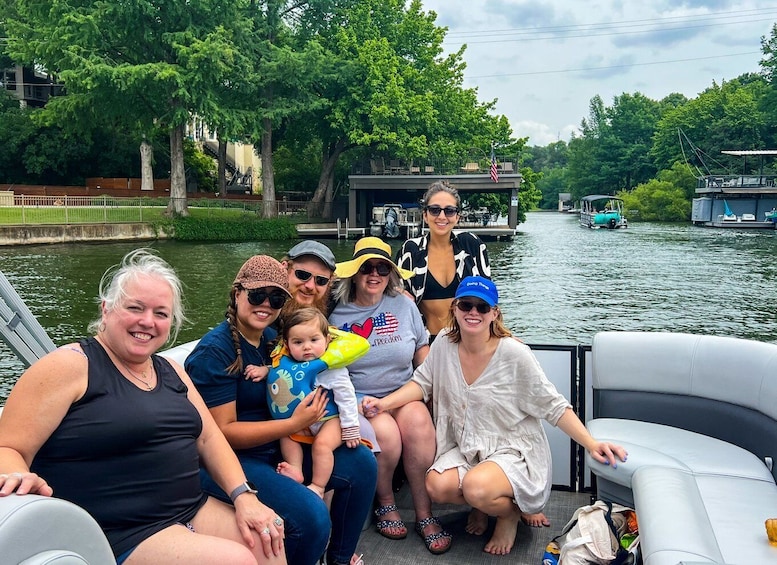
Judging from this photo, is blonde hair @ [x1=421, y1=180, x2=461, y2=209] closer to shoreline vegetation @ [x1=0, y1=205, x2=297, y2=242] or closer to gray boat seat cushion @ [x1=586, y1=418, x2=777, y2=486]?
gray boat seat cushion @ [x1=586, y1=418, x2=777, y2=486]

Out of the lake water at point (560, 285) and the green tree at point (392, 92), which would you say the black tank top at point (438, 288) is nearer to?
the lake water at point (560, 285)

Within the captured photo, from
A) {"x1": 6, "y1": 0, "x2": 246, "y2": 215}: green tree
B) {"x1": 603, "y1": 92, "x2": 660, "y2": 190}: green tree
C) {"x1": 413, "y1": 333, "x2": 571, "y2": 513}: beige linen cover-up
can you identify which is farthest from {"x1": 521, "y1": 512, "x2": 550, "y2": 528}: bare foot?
{"x1": 603, "y1": 92, "x2": 660, "y2": 190}: green tree

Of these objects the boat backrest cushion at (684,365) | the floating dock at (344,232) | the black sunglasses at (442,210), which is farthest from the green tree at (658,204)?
the black sunglasses at (442,210)

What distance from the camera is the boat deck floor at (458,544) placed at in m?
2.83

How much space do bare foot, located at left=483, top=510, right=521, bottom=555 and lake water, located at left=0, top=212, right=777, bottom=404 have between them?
539cm

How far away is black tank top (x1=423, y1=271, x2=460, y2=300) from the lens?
3648 millimetres

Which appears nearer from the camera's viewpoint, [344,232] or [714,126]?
[344,232]

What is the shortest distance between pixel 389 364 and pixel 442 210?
0.93 m

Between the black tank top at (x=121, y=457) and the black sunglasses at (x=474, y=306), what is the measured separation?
1.25 meters

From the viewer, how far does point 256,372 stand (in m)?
2.50

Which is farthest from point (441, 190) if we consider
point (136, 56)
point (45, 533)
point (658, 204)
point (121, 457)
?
point (658, 204)

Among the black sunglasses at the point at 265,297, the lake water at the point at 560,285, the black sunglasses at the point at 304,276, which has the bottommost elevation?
the lake water at the point at 560,285

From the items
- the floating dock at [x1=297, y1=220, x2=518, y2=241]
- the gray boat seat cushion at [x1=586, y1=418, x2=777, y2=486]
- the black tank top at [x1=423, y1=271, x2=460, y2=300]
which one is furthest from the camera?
the floating dock at [x1=297, y1=220, x2=518, y2=241]

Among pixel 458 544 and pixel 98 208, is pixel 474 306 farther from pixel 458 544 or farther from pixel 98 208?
pixel 98 208
